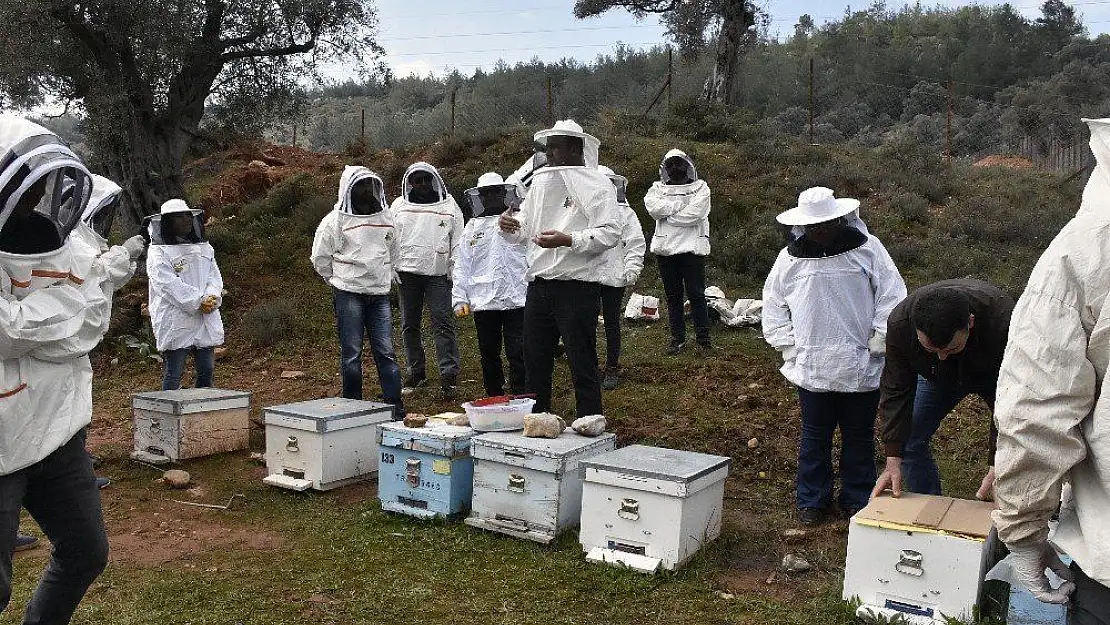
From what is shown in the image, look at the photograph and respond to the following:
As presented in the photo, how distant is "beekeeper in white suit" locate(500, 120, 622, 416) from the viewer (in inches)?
218

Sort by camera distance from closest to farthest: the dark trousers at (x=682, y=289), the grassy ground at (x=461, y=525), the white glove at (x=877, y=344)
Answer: the grassy ground at (x=461, y=525)
the white glove at (x=877, y=344)
the dark trousers at (x=682, y=289)

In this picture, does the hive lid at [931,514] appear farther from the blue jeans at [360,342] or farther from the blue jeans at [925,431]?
the blue jeans at [360,342]

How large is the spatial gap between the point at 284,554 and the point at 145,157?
10477mm

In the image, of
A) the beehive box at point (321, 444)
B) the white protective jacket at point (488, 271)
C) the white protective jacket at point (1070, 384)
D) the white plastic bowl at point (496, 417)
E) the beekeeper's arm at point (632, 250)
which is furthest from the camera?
the beekeeper's arm at point (632, 250)

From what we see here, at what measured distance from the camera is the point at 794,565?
14.5ft

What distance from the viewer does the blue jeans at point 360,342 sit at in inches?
277

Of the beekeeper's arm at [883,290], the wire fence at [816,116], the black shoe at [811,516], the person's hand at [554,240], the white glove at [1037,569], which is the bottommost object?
the black shoe at [811,516]

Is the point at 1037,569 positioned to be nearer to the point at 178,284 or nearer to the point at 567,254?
the point at 567,254

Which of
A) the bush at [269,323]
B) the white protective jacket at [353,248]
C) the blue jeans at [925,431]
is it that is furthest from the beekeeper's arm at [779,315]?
the bush at [269,323]

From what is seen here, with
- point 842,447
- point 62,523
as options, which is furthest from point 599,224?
point 62,523

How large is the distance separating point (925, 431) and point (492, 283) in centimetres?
384

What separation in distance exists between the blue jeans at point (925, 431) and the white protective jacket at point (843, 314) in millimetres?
266

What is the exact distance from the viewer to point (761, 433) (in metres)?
6.64

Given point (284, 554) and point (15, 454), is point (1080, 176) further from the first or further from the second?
point (15, 454)
